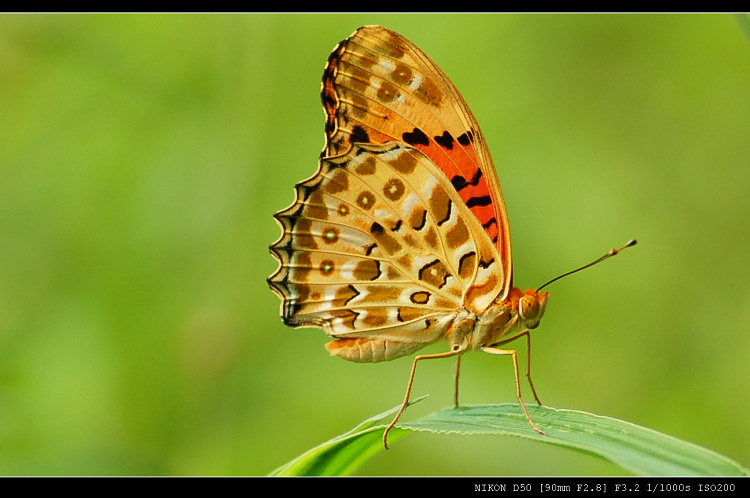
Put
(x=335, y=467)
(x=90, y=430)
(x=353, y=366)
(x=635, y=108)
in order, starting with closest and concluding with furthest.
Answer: (x=335, y=467)
(x=90, y=430)
(x=353, y=366)
(x=635, y=108)

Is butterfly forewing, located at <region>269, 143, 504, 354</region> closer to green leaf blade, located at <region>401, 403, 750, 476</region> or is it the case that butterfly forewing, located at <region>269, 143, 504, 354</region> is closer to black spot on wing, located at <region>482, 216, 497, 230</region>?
black spot on wing, located at <region>482, 216, 497, 230</region>

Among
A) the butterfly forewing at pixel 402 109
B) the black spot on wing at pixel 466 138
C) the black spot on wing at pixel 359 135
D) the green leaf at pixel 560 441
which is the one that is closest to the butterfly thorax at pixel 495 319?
the butterfly forewing at pixel 402 109

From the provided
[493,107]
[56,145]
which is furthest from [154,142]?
[493,107]

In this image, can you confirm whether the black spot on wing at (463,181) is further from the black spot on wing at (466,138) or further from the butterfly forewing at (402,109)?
the black spot on wing at (466,138)

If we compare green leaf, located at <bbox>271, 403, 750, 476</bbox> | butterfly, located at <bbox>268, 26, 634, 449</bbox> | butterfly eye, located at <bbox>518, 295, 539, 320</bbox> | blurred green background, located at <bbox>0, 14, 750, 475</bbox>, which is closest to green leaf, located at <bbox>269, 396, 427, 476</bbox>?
green leaf, located at <bbox>271, 403, 750, 476</bbox>

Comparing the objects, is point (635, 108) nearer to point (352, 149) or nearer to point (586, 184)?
point (586, 184)

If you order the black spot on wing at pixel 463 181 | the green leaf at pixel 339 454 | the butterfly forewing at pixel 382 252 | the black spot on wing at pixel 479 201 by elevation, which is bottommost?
the green leaf at pixel 339 454

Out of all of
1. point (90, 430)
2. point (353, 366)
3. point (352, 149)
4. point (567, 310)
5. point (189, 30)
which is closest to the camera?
point (352, 149)
